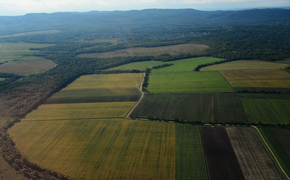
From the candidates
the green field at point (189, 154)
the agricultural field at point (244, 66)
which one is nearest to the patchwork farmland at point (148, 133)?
the green field at point (189, 154)

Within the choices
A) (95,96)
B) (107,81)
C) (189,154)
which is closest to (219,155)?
(189,154)

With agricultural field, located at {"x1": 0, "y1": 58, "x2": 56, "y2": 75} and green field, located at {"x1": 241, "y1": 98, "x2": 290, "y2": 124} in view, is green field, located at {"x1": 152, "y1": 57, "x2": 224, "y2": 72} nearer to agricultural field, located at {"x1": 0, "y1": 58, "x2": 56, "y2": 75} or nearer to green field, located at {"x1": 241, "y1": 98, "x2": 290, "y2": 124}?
green field, located at {"x1": 241, "y1": 98, "x2": 290, "y2": 124}

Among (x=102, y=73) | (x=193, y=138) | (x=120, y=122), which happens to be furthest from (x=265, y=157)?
(x=102, y=73)

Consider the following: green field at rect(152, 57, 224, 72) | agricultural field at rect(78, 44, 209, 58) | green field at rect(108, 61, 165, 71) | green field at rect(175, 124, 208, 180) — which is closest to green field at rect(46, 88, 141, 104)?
green field at rect(175, 124, 208, 180)

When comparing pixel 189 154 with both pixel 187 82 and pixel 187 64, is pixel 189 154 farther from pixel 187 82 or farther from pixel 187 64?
pixel 187 64

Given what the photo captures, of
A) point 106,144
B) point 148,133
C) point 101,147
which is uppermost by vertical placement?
point 148,133

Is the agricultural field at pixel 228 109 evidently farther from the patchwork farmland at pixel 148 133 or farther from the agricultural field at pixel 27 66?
the agricultural field at pixel 27 66

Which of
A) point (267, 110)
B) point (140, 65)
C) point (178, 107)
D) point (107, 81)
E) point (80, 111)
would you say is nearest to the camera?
point (267, 110)
